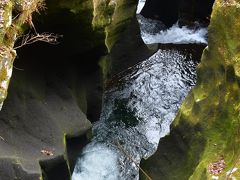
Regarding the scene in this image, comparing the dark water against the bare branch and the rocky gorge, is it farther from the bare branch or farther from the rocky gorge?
the bare branch

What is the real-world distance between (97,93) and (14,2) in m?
6.00

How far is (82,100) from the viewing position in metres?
13.5

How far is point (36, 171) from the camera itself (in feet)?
31.6

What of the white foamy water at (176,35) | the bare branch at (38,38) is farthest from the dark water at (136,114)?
the bare branch at (38,38)

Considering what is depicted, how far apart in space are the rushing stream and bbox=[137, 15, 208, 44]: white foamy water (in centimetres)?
92

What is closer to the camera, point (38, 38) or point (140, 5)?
point (38, 38)

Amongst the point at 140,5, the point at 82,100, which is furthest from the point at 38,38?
the point at 140,5

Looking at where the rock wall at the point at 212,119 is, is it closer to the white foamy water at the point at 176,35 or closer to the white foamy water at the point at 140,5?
the white foamy water at the point at 176,35

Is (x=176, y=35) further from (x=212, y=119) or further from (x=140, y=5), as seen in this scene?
(x=212, y=119)

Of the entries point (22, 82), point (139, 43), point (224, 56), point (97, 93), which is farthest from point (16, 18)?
point (139, 43)

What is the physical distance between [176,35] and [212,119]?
1284 cm

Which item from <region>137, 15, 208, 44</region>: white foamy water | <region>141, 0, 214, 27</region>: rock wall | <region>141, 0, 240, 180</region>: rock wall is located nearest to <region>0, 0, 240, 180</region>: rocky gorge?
<region>141, 0, 240, 180</region>: rock wall

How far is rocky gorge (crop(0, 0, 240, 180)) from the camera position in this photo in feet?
29.7

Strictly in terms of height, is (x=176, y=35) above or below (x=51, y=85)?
below
